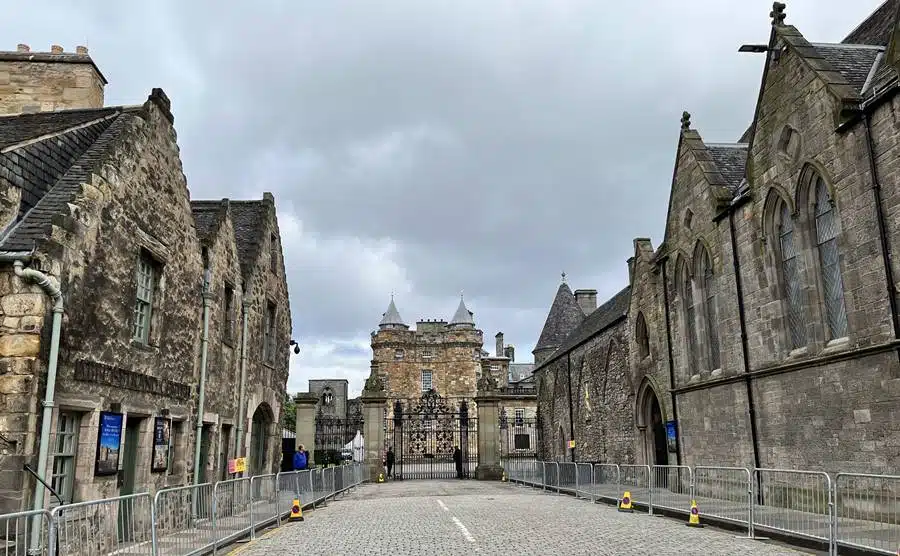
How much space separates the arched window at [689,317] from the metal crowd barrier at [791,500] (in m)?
3.79

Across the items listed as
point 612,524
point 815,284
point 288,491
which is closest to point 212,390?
point 288,491

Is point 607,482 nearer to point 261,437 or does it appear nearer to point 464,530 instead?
point 464,530

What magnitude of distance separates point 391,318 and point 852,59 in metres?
63.5

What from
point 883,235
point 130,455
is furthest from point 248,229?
point 883,235

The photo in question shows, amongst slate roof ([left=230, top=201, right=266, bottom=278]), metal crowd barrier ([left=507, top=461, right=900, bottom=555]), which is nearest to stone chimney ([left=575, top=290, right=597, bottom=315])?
slate roof ([left=230, top=201, right=266, bottom=278])

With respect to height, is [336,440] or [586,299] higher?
[586,299]

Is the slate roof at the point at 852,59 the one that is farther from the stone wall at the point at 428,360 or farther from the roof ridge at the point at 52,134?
the stone wall at the point at 428,360

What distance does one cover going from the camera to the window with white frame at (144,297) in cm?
1193

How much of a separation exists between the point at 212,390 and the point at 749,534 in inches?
438

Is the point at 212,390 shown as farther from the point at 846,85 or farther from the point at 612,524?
the point at 846,85

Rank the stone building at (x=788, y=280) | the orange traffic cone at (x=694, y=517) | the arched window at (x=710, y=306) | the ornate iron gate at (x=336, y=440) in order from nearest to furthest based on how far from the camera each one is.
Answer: the stone building at (x=788, y=280)
the orange traffic cone at (x=694, y=517)
the arched window at (x=710, y=306)
the ornate iron gate at (x=336, y=440)

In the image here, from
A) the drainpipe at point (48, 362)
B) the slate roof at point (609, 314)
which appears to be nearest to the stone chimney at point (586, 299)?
the slate roof at point (609, 314)

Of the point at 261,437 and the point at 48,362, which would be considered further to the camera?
the point at 261,437

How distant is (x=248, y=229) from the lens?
19.9 m
